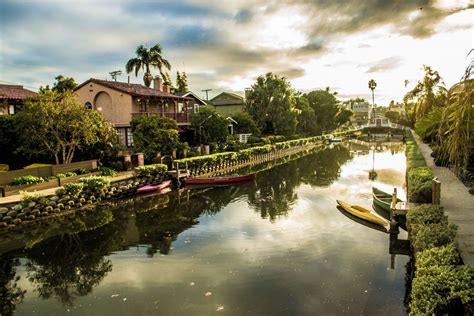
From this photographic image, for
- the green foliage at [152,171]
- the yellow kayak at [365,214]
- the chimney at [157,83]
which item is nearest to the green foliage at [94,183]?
the green foliage at [152,171]

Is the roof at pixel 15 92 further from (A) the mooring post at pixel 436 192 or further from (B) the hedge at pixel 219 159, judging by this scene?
(A) the mooring post at pixel 436 192

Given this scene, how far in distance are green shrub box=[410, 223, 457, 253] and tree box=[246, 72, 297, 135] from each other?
58598mm

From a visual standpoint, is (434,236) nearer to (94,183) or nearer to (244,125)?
(94,183)

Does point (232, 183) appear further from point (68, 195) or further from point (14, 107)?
point (14, 107)

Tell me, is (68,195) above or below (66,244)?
above

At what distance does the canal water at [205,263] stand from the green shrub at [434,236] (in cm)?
234

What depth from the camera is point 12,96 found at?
38031 millimetres

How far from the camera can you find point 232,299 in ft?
40.6

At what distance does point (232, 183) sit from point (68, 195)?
52.8ft

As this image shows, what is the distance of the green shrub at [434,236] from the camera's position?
36.2 ft

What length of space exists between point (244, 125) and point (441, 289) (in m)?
56.3

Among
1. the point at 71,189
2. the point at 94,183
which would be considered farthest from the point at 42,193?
the point at 94,183

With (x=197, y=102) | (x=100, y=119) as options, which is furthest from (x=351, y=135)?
(x=100, y=119)

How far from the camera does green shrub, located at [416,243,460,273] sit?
30.9 ft
